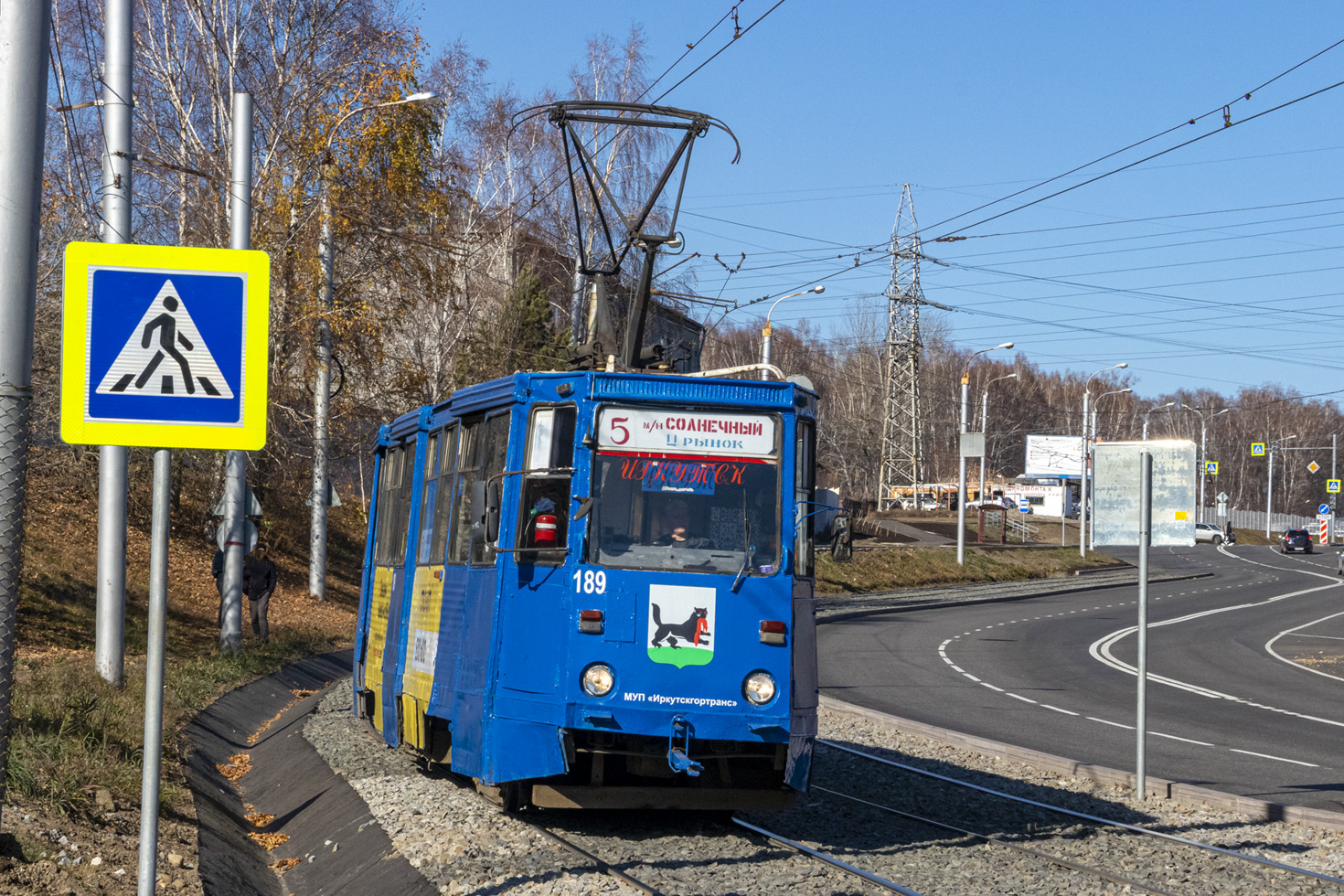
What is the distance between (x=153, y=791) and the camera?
195 inches

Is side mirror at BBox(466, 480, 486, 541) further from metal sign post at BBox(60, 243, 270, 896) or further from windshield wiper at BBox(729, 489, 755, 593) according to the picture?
metal sign post at BBox(60, 243, 270, 896)

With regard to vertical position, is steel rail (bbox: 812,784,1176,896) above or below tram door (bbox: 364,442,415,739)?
below

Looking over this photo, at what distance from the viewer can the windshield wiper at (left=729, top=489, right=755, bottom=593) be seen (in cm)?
866

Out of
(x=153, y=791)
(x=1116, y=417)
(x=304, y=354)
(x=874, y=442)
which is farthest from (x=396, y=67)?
(x=1116, y=417)

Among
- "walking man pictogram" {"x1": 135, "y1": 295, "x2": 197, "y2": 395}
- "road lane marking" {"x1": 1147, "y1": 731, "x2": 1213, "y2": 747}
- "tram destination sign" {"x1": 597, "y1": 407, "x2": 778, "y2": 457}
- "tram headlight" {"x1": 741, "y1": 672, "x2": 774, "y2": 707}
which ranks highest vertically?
"walking man pictogram" {"x1": 135, "y1": 295, "x2": 197, "y2": 395}

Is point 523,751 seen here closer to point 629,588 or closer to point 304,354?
point 629,588

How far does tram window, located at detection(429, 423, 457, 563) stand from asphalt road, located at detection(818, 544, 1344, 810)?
733 centimetres

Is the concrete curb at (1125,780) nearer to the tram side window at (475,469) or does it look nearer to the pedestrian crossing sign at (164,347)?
the tram side window at (475,469)

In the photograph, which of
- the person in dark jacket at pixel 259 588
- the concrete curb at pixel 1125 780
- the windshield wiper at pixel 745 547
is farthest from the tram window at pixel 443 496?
the person in dark jacket at pixel 259 588

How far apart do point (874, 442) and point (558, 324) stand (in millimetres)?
54041

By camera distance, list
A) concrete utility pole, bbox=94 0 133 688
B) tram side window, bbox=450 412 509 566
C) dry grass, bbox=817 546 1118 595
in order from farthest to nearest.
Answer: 1. dry grass, bbox=817 546 1118 595
2. concrete utility pole, bbox=94 0 133 688
3. tram side window, bbox=450 412 509 566

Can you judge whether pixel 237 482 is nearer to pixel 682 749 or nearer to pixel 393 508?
pixel 393 508

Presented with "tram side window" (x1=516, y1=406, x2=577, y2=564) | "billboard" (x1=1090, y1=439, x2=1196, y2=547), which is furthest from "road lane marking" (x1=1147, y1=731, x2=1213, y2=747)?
"tram side window" (x1=516, y1=406, x2=577, y2=564)

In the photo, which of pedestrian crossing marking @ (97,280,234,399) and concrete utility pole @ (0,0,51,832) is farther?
concrete utility pole @ (0,0,51,832)
